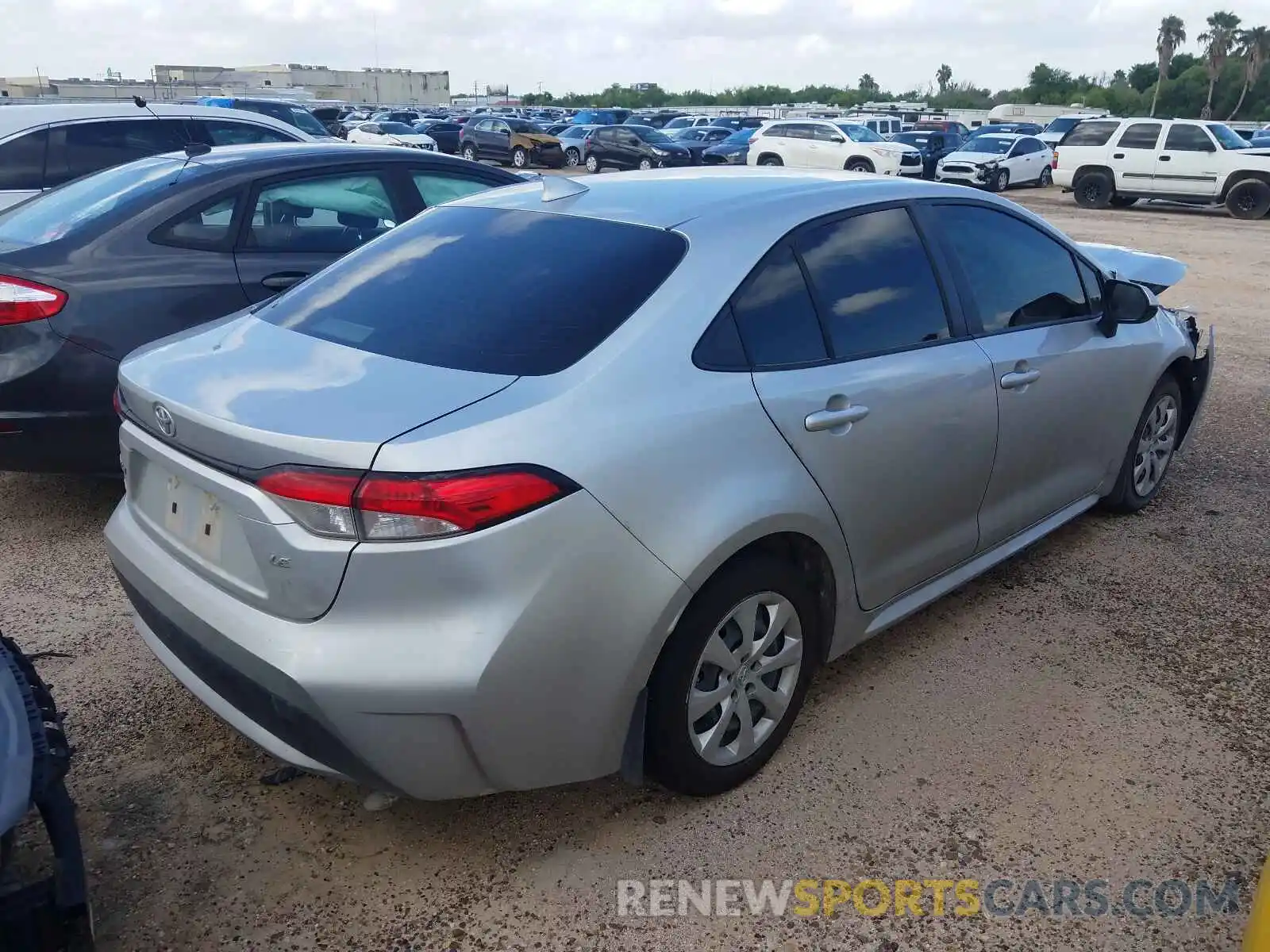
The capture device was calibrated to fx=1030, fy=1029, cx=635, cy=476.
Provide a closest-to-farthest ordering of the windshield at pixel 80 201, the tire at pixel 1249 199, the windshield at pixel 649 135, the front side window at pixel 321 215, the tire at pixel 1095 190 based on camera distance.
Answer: the windshield at pixel 80 201 < the front side window at pixel 321 215 < the tire at pixel 1249 199 < the tire at pixel 1095 190 < the windshield at pixel 649 135

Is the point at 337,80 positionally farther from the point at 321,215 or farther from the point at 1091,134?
the point at 321,215

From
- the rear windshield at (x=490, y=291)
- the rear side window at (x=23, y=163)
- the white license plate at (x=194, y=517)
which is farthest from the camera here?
the rear side window at (x=23, y=163)

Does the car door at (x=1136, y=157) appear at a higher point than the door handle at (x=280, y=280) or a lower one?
higher

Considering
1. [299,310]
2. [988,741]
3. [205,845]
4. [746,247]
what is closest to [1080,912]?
[988,741]

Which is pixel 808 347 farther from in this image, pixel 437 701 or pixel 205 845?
pixel 205 845

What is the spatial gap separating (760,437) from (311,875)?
60.9 inches

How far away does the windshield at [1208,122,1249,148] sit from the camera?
774 inches

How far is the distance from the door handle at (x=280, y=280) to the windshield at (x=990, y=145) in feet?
79.3

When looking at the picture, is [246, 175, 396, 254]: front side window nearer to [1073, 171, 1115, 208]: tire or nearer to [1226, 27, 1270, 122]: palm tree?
[1073, 171, 1115, 208]: tire

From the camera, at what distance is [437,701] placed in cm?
212

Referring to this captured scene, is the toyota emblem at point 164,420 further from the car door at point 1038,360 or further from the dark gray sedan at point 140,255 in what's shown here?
the car door at point 1038,360

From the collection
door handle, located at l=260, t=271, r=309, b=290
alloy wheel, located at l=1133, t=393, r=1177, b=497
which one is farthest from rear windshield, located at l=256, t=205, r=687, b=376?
alloy wheel, located at l=1133, t=393, r=1177, b=497

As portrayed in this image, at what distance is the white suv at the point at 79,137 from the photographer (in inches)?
257

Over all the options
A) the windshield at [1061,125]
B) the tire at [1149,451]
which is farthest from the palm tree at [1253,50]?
the tire at [1149,451]
